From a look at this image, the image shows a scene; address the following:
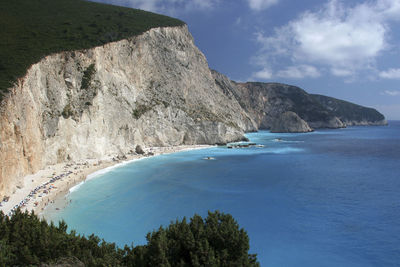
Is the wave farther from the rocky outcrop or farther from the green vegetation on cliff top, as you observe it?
the rocky outcrop

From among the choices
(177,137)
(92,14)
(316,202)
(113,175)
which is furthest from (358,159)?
(92,14)

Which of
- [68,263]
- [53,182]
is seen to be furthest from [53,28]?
[68,263]

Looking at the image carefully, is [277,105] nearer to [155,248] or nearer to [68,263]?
[155,248]

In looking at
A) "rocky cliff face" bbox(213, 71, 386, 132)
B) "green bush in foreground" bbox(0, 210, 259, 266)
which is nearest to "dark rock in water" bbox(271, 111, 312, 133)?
"rocky cliff face" bbox(213, 71, 386, 132)

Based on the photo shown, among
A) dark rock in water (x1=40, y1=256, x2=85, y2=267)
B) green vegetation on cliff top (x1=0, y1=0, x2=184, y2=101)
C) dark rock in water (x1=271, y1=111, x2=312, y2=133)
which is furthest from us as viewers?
dark rock in water (x1=271, y1=111, x2=312, y2=133)

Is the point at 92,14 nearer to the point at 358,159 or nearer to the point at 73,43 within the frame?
the point at 73,43
